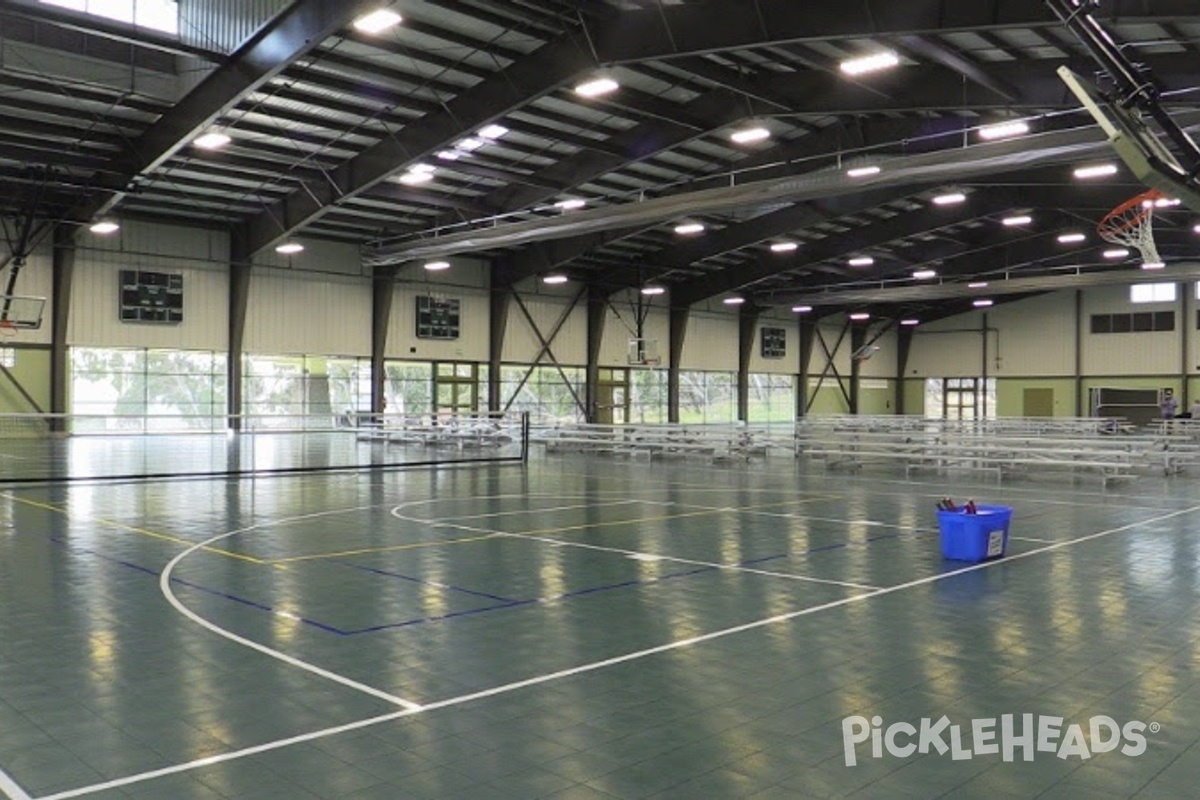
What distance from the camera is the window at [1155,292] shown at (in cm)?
4859

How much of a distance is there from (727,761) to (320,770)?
194 centimetres

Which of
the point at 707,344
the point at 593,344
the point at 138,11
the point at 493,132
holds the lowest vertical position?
the point at 593,344

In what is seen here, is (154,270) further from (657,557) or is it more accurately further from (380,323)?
(657,557)

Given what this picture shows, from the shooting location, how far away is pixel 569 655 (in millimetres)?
6660

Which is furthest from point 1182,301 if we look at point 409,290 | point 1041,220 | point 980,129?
point 409,290

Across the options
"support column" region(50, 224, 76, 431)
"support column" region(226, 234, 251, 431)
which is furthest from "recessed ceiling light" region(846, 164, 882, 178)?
"support column" region(50, 224, 76, 431)

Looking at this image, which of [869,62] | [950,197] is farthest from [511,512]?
[950,197]

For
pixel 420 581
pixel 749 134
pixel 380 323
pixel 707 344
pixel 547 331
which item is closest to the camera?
pixel 420 581

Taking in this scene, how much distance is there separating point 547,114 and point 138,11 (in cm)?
964

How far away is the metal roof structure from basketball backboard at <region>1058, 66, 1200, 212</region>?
1587mm

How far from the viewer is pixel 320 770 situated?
180 inches

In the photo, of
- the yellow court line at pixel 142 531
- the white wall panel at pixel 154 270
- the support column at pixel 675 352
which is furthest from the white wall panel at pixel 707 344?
the yellow court line at pixel 142 531

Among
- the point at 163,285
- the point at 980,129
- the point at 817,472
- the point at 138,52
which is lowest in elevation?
the point at 817,472

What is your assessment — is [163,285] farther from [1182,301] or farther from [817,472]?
[1182,301]
